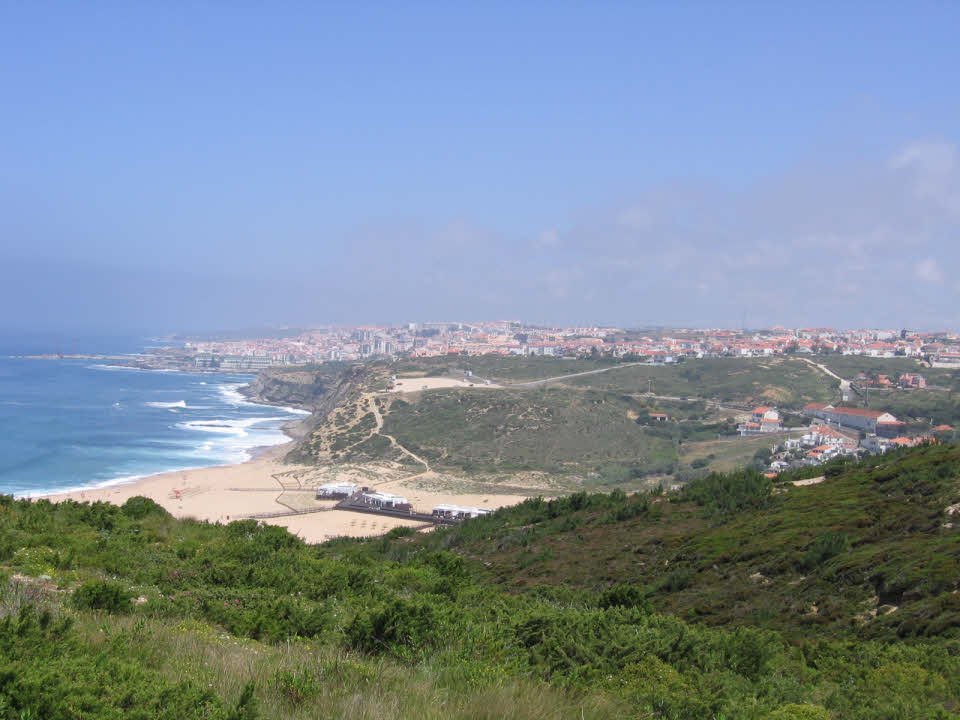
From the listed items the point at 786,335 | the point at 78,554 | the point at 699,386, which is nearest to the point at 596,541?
the point at 78,554

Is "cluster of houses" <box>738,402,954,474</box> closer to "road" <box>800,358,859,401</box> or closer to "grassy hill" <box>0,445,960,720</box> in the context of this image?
"road" <box>800,358,859,401</box>

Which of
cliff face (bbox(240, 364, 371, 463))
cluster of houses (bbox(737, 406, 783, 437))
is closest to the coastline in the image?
cliff face (bbox(240, 364, 371, 463))

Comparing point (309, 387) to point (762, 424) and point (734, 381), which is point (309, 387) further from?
point (762, 424)

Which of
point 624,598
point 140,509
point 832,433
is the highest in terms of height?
point 624,598

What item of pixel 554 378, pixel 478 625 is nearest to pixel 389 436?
pixel 554 378

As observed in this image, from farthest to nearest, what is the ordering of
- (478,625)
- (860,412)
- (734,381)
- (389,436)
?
(734,381), (389,436), (860,412), (478,625)

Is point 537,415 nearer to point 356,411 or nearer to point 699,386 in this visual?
point 356,411
